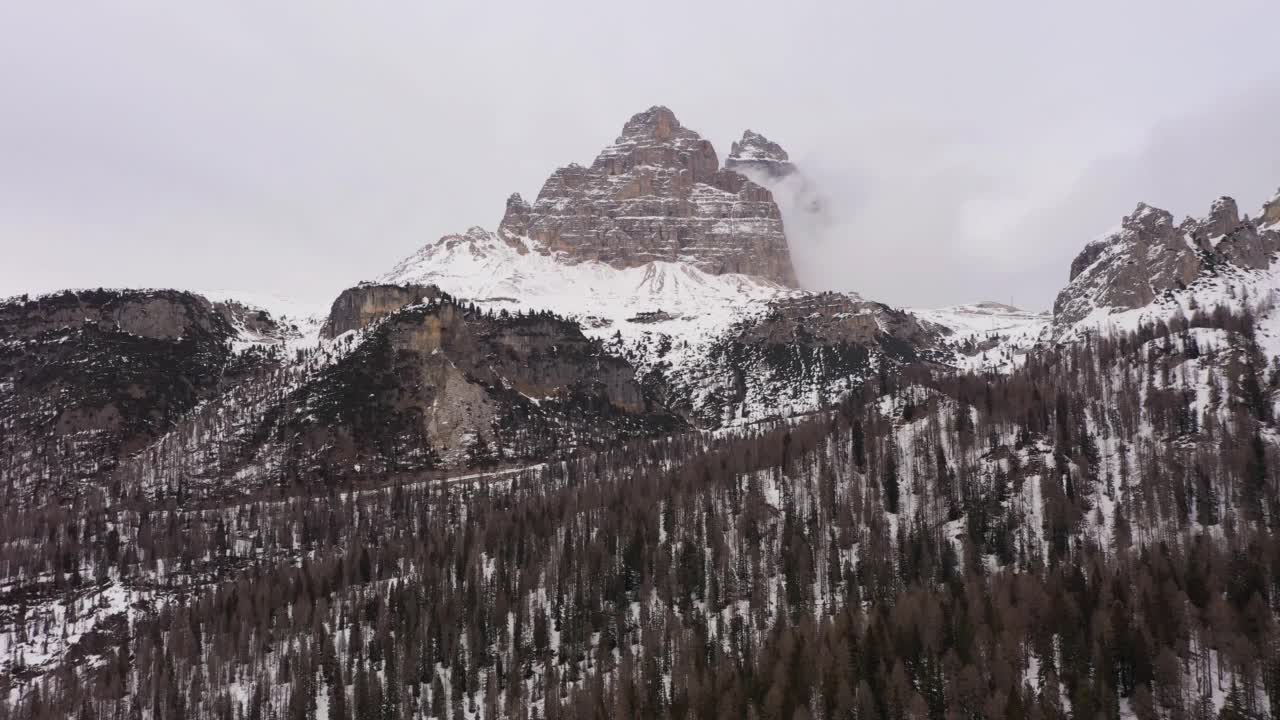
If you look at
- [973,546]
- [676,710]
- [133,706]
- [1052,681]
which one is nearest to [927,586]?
[973,546]

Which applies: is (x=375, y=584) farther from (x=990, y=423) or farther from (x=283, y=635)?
(x=990, y=423)

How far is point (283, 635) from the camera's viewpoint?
500 ft

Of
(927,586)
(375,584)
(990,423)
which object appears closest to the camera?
(927,586)

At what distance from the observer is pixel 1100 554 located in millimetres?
138375

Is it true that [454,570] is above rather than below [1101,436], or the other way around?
below

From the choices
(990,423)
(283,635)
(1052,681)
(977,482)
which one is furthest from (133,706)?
(990,423)

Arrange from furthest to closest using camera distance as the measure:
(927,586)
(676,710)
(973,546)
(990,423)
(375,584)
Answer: (990,423), (375,584), (973,546), (927,586), (676,710)

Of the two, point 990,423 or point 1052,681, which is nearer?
point 1052,681

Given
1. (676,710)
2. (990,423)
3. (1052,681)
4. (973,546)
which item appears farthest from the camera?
(990,423)

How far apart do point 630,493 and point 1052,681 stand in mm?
100723

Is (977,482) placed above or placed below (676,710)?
above

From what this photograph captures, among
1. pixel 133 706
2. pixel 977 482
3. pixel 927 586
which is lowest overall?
pixel 133 706

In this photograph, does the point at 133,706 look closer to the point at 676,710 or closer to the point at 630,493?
the point at 676,710

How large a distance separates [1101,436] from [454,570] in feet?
366
